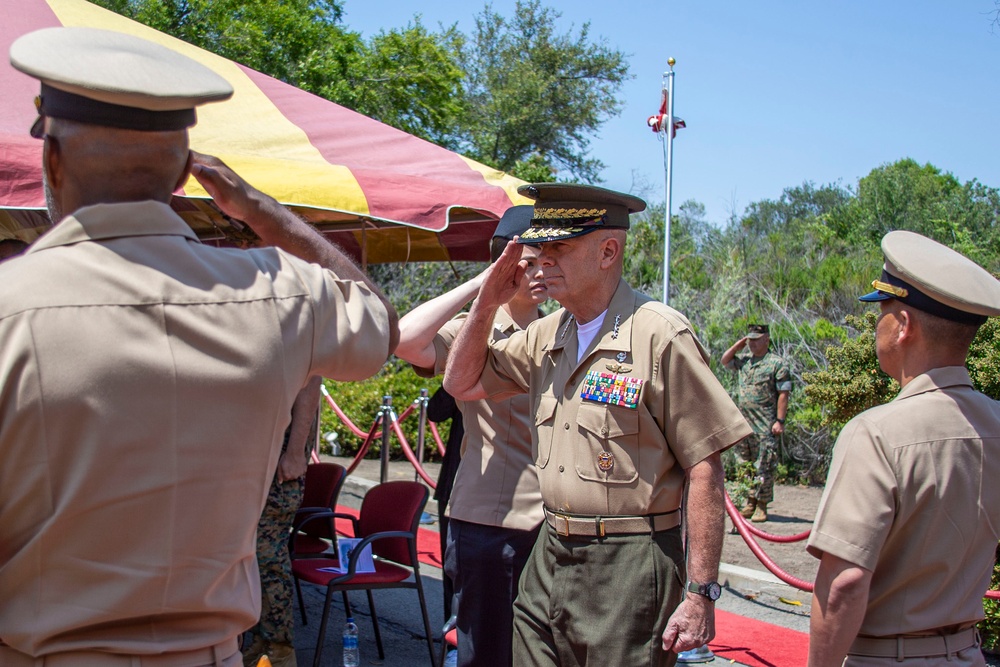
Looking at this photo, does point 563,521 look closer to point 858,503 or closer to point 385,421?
point 858,503

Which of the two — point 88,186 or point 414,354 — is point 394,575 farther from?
point 88,186

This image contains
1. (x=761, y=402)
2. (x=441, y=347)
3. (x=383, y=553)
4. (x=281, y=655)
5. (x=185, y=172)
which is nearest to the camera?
(x=185, y=172)

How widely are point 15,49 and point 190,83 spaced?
287mm

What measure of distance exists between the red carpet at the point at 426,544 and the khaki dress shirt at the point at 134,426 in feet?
21.2

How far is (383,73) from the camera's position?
19.8 m

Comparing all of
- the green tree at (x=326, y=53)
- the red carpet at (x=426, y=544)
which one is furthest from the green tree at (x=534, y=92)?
the red carpet at (x=426, y=544)

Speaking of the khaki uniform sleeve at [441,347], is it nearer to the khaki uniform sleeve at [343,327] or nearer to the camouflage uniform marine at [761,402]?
the khaki uniform sleeve at [343,327]

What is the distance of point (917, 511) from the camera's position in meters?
2.49

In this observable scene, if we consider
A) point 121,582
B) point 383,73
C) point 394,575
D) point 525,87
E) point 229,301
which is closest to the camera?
point 121,582

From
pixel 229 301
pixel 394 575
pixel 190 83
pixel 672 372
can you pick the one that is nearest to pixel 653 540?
pixel 672 372

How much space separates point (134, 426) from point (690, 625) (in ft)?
6.36

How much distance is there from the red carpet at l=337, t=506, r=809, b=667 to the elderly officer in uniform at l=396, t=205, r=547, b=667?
2625 millimetres

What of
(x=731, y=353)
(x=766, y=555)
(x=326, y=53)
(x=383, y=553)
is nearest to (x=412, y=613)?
(x=383, y=553)

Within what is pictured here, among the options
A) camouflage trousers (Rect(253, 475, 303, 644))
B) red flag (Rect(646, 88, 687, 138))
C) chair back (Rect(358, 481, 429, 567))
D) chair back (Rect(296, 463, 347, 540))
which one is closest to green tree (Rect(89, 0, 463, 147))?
red flag (Rect(646, 88, 687, 138))
